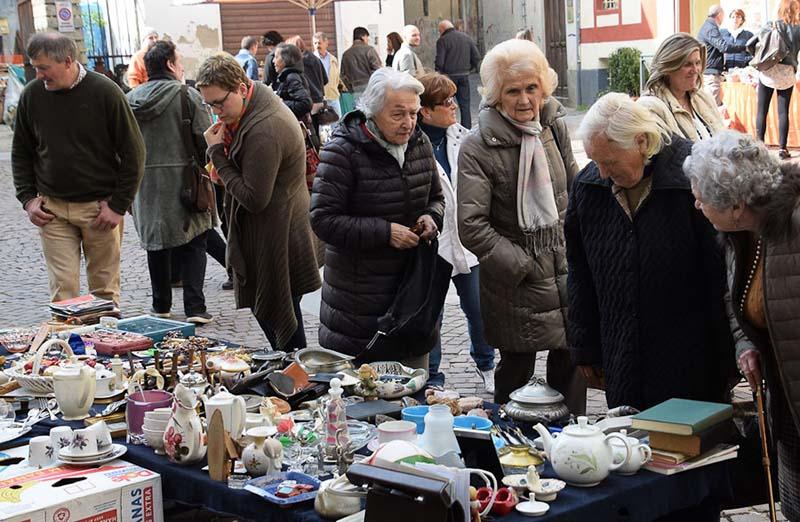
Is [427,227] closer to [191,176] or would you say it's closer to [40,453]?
[40,453]

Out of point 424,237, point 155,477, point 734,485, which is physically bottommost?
point 734,485

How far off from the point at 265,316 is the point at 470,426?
242 cm

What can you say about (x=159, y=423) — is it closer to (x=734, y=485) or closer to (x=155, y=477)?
(x=155, y=477)

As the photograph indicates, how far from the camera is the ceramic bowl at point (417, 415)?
10.3 feet

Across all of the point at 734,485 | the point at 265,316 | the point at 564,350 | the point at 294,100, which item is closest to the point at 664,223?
the point at 734,485

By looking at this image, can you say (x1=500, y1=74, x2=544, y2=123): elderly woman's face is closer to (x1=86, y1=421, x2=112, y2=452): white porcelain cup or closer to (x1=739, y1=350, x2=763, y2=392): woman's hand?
(x1=739, y1=350, x2=763, y2=392): woman's hand

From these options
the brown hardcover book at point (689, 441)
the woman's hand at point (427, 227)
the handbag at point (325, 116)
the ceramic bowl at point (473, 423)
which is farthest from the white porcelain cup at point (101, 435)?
the handbag at point (325, 116)

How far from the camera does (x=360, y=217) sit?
4410 millimetres

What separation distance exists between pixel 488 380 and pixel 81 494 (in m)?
3.17

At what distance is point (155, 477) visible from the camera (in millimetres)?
2932

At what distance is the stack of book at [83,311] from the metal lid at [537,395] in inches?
93.6

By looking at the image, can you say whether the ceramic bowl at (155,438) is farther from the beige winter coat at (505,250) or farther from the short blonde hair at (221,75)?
the short blonde hair at (221,75)

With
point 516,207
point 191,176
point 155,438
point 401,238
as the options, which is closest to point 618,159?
point 516,207

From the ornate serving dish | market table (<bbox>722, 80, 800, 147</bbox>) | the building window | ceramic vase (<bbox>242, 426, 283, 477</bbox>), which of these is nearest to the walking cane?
the ornate serving dish
